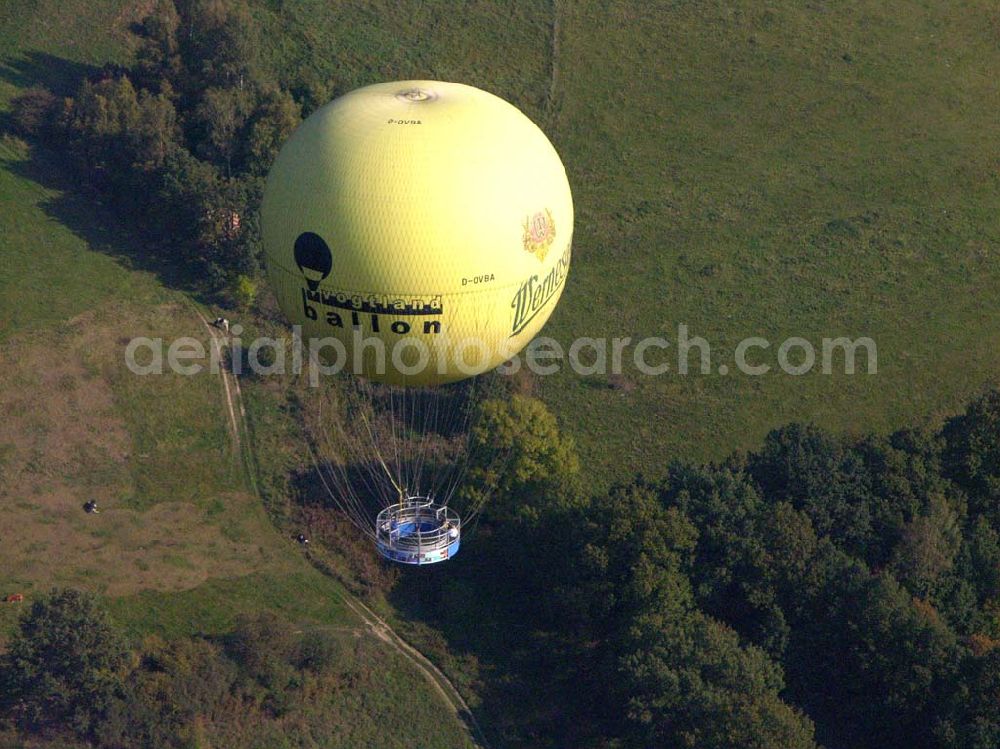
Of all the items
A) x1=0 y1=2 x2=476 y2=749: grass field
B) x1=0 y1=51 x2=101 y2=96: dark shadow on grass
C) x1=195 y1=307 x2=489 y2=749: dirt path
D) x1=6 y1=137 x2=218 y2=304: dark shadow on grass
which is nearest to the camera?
x1=195 y1=307 x2=489 y2=749: dirt path

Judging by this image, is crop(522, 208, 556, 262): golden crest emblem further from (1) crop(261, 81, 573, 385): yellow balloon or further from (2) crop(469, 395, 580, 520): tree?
(2) crop(469, 395, 580, 520): tree

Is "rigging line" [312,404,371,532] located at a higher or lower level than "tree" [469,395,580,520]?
lower

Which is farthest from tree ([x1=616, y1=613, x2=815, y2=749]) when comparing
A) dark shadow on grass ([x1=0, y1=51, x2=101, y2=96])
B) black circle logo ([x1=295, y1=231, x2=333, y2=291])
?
dark shadow on grass ([x1=0, y1=51, x2=101, y2=96])

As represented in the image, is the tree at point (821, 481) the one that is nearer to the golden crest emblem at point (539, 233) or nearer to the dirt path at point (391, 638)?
the dirt path at point (391, 638)

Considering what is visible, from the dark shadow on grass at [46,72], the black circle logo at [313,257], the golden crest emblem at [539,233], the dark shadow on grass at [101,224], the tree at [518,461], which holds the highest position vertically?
the dark shadow on grass at [46,72]

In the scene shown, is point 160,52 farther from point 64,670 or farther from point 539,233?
point 539,233

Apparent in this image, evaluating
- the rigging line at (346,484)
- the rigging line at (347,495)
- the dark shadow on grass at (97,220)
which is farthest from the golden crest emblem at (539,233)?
the dark shadow on grass at (97,220)
